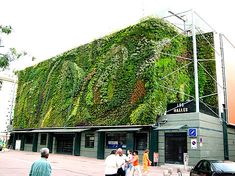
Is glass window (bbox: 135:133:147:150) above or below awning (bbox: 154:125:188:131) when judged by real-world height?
below

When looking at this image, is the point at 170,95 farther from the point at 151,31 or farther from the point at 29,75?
the point at 29,75

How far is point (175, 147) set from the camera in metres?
23.9

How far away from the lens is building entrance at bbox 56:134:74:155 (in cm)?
3428

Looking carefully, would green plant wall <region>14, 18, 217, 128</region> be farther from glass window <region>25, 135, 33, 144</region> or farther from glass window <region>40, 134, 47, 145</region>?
glass window <region>25, 135, 33, 144</region>

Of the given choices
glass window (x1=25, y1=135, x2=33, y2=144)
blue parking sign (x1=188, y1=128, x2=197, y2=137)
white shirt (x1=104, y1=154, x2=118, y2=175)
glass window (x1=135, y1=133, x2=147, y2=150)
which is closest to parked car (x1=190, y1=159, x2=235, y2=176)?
white shirt (x1=104, y1=154, x2=118, y2=175)

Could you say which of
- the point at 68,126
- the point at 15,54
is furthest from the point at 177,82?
the point at 15,54

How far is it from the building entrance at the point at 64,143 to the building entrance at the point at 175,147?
530 inches

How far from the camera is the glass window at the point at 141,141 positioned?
2629 centimetres

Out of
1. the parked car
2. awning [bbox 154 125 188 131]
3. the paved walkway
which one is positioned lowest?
the paved walkway

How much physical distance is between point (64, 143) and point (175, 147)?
52.3 ft

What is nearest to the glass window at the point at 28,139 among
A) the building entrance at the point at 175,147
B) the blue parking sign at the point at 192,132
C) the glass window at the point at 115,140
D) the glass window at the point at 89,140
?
the glass window at the point at 89,140

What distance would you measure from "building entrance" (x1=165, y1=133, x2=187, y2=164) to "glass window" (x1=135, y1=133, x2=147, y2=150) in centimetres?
242

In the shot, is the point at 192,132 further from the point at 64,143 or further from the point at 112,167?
the point at 64,143

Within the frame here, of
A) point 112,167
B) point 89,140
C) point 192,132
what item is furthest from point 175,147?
point 112,167
